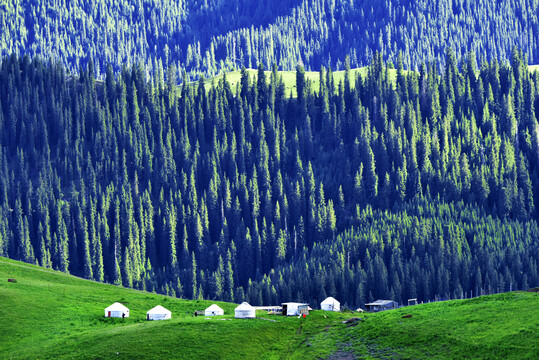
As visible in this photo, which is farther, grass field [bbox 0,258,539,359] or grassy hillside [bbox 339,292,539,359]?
grass field [bbox 0,258,539,359]

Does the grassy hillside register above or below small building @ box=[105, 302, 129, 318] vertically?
below

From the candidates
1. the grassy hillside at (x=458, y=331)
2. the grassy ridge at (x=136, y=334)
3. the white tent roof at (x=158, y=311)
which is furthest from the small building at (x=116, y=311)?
the grassy hillside at (x=458, y=331)

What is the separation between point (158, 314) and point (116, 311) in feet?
25.9

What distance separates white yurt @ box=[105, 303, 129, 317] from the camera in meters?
180

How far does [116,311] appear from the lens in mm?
180250

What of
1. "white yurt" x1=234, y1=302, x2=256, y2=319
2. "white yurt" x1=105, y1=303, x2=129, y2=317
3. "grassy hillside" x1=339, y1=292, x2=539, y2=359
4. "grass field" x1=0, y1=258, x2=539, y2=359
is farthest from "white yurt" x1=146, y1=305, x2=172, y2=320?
"grassy hillside" x1=339, y1=292, x2=539, y2=359

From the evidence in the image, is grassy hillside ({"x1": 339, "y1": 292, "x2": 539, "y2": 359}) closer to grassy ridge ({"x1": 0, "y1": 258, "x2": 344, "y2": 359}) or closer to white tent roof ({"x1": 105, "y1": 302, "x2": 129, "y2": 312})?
grassy ridge ({"x1": 0, "y1": 258, "x2": 344, "y2": 359})

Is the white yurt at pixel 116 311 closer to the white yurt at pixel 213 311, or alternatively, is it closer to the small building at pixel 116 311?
the small building at pixel 116 311

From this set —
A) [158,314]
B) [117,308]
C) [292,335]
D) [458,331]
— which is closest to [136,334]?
[158,314]

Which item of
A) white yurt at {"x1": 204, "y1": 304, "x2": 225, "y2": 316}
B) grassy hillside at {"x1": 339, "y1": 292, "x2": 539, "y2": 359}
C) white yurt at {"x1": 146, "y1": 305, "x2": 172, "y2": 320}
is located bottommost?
grassy hillside at {"x1": 339, "y1": 292, "x2": 539, "y2": 359}

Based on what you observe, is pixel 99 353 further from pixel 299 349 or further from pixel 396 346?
pixel 396 346

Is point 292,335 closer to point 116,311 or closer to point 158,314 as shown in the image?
point 158,314

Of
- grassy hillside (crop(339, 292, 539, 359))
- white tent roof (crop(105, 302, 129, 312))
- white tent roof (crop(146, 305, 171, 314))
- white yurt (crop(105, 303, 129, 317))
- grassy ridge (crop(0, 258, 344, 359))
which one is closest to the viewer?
grassy hillside (crop(339, 292, 539, 359))

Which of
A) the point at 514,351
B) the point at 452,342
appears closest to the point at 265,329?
the point at 452,342
